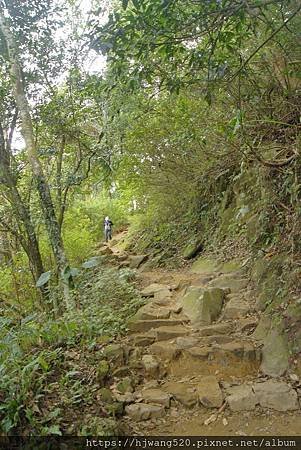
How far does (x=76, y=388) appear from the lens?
3.49 metres

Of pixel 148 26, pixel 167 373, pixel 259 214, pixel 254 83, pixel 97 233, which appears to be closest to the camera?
pixel 148 26

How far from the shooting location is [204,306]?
199 inches

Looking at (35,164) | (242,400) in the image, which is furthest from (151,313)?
(35,164)

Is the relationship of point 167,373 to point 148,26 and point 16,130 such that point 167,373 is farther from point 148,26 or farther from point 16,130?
point 16,130

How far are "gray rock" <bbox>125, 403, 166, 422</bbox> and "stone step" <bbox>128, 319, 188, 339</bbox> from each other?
4.88ft

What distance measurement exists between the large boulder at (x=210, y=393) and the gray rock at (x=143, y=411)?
16.4 inches

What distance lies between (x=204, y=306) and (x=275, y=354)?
52.6 inches

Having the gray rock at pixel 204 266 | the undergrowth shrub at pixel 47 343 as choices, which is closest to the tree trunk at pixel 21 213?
the undergrowth shrub at pixel 47 343

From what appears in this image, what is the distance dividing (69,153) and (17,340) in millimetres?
5164

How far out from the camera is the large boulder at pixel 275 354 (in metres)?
3.76

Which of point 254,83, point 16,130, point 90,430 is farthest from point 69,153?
point 90,430

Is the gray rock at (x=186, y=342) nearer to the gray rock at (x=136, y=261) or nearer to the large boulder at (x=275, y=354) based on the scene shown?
the large boulder at (x=275, y=354)

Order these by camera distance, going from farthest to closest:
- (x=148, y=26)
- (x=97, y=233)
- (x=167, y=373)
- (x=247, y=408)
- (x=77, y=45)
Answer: (x=97, y=233), (x=77, y=45), (x=167, y=373), (x=247, y=408), (x=148, y=26)

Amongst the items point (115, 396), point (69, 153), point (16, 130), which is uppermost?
point (16, 130)
